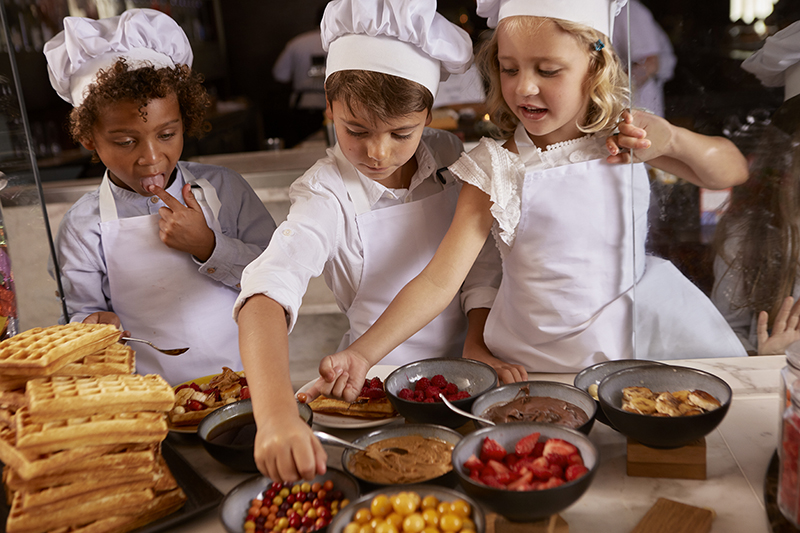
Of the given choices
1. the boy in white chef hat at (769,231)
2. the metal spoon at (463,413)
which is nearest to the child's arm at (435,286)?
the metal spoon at (463,413)

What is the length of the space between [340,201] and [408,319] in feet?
1.18

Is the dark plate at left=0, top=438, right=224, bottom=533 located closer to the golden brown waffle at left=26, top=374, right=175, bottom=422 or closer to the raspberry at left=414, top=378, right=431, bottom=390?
the golden brown waffle at left=26, top=374, right=175, bottom=422

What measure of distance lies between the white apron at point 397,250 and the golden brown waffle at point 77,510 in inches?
30.6

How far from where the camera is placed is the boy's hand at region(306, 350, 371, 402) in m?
1.15

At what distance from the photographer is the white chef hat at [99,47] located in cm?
150

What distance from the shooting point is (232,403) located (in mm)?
1085

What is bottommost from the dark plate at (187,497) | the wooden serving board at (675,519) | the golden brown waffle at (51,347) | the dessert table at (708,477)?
the dessert table at (708,477)

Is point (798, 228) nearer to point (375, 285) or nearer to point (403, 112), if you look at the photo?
point (403, 112)

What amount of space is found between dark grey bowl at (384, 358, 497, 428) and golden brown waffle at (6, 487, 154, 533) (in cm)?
41

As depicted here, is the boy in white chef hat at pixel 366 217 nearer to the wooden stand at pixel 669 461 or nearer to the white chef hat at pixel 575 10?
the white chef hat at pixel 575 10

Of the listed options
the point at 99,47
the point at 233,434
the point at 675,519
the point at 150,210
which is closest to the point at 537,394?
the point at 675,519

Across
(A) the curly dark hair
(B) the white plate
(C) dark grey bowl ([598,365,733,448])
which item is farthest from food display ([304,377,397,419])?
(A) the curly dark hair

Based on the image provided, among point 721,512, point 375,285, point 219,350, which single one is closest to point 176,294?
point 219,350

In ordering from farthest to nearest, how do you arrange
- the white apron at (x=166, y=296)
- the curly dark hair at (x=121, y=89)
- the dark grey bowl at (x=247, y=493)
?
the white apron at (x=166, y=296), the curly dark hair at (x=121, y=89), the dark grey bowl at (x=247, y=493)
